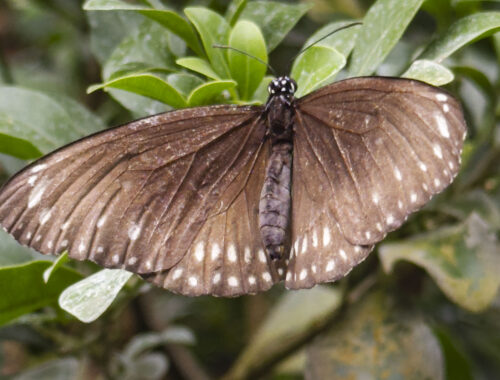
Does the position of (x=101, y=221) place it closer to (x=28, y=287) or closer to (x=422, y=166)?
(x=28, y=287)

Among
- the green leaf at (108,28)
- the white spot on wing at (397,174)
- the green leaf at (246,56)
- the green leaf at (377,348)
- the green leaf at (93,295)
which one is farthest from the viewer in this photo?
the green leaf at (108,28)

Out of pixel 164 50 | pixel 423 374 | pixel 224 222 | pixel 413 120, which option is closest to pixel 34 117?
pixel 164 50

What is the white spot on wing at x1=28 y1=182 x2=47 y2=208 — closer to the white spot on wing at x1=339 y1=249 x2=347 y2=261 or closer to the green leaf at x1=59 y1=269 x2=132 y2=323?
the green leaf at x1=59 y1=269 x2=132 y2=323

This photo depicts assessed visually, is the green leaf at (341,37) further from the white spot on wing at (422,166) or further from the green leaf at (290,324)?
the green leaf at (290,324)

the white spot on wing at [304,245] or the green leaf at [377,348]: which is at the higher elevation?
the white spot on wing at [304,245]

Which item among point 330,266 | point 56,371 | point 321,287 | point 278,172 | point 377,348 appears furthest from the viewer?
point 321,287

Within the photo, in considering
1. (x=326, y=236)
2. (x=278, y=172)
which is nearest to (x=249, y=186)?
(x=278, y=172)

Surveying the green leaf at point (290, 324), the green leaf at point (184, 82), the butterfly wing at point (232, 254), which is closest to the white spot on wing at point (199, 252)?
the butterfly wing at point (232, 254)

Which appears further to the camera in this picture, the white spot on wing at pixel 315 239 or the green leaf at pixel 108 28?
the green leaf at pixel 108 28
